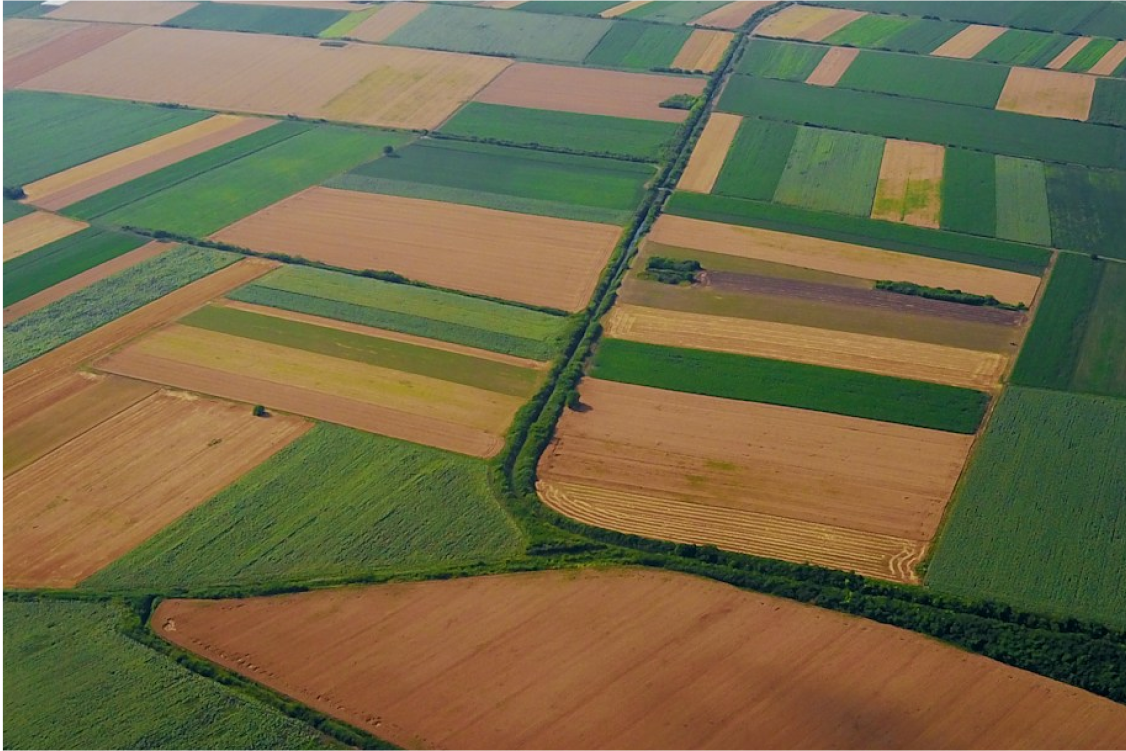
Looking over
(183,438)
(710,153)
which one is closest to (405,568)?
(183,438)

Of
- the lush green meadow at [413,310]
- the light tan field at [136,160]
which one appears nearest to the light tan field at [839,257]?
the lush green meadow at [413,310]

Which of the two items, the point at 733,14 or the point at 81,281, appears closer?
the point at 81,281

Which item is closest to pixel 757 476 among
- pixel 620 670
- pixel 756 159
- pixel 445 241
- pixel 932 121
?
pixel 620 670

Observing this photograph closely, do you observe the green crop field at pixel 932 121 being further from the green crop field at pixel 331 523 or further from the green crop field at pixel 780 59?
the green crop field at pixel 331 523

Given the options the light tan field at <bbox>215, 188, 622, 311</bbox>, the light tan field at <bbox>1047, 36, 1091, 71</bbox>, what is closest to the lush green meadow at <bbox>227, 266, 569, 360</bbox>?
the light tan field at <bbox>215, 188, 622, 311</bbox>

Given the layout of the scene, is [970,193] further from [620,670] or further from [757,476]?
[620,670]

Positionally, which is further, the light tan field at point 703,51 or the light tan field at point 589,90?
the light tan field at point 703,51

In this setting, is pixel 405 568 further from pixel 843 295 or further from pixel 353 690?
pixel 843 295
